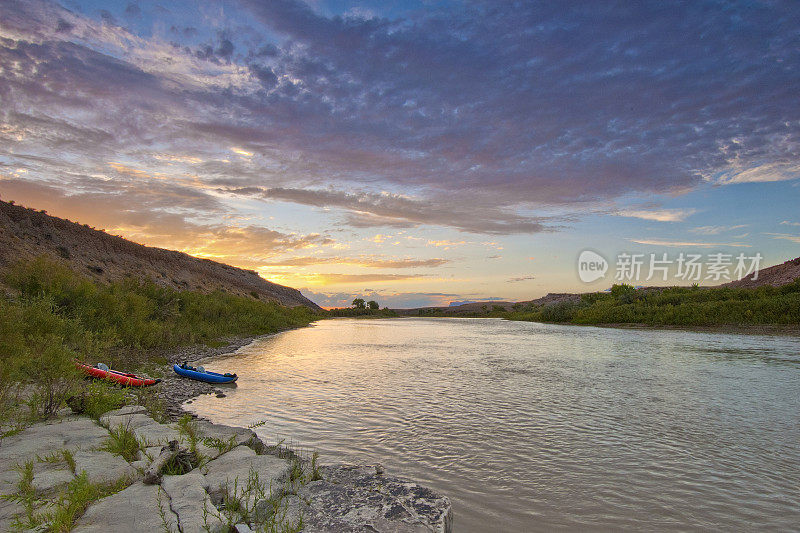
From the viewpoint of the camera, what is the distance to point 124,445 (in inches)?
281

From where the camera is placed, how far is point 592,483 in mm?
7441

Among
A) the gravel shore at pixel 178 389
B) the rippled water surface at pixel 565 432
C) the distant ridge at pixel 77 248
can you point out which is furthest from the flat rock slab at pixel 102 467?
the distant ridge at pixel 77 248

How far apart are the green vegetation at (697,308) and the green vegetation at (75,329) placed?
46.5 metres

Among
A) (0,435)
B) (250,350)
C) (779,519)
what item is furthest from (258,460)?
(250,350)

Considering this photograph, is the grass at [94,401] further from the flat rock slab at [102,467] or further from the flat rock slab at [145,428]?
the flat rock slab at [102,467]

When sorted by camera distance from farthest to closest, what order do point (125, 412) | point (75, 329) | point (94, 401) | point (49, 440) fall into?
point (75, 329), point (125, 412), point (94, 401), point (49, 440)

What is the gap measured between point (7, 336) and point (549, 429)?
579 inches

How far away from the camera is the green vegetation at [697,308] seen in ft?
126

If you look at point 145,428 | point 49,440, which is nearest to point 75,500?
point 49,440

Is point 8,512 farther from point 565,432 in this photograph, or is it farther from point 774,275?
point 774,275

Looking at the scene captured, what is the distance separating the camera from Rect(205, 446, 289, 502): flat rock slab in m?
5.83

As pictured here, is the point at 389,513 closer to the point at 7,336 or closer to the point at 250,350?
the point at 7,336

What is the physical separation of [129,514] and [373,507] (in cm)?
291

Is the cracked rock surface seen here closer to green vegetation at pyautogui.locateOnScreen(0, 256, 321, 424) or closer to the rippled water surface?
the rippled water surface
